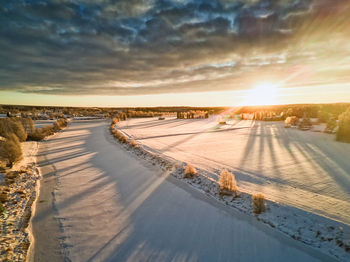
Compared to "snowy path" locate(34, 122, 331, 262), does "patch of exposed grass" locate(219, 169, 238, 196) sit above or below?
above

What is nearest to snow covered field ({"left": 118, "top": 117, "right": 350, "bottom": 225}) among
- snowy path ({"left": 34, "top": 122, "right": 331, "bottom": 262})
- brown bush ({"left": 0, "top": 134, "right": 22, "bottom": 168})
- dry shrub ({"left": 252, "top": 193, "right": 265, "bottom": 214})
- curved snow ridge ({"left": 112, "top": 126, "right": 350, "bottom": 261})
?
curved snow ridge ({"left": 112, "top": 126, "right": 350, "bottom": 261})

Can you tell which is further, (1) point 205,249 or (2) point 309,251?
(1) point 205,249

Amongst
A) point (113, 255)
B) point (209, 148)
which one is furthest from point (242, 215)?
point (209, 148)

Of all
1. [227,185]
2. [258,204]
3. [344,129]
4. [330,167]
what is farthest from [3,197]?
[344,129]

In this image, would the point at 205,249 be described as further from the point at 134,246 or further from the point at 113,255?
the point at 113,255

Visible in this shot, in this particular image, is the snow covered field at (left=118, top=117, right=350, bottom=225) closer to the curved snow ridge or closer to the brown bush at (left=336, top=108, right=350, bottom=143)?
the curved snow ridge

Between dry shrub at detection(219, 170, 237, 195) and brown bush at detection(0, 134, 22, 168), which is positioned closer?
dry shrub at detection(219, 170, 237, 195)

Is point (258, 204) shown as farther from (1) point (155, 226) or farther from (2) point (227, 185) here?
(1) point (155, 226)

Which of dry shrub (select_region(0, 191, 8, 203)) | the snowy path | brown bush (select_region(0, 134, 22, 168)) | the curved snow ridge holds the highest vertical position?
brown bush (select_region(0, 134, 22, 168))

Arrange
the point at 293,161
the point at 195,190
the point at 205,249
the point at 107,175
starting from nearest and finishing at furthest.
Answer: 1. the point at 205,249
2. the point at 195,190
3. the point at 107,175
4. the point at 293,161
